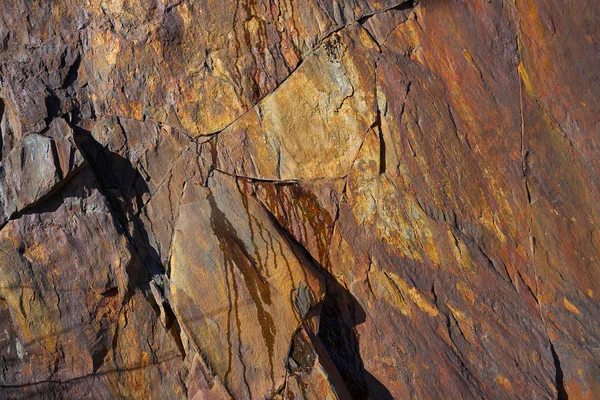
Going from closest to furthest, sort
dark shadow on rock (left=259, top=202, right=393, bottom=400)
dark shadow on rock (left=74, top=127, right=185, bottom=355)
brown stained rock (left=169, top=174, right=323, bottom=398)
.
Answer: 1. brown stained rock (left=169, top=174, right=323, bottom=398)
2. dark shadow on rock (left=74, top=127, right=185, bottom=355)
3. dark shadow on rock (left=259, top=202, right=393, bottom=400)

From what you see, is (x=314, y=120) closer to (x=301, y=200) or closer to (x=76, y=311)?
(x=301, y=200)

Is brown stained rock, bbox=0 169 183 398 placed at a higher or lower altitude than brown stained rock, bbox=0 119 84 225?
lower

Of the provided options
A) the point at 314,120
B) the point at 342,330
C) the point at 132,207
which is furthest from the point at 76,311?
the point at 314,120

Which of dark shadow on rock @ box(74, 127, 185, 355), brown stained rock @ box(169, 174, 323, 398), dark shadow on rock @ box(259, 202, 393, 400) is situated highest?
dark shadow on rock @ box(74, 127, 185, 355)

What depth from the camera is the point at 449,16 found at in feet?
11.4

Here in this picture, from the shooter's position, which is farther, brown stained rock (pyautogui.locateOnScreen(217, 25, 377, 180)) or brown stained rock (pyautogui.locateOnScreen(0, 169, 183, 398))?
brown stained rock (pyautogui.locateOnScreen(217, 25, 377, 180))

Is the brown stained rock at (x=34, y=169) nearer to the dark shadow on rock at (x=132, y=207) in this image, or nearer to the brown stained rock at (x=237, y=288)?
the dark shadow on rock at (x=132, y=207)

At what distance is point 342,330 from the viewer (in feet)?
11.7

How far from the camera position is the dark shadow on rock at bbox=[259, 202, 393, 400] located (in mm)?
3496

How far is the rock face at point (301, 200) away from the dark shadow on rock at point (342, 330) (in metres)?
0.01

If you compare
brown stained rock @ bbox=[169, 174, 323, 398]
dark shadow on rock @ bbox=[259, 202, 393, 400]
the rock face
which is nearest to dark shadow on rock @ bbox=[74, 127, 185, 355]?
the rock face

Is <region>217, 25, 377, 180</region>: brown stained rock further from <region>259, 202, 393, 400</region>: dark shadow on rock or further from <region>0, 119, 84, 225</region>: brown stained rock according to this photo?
<region>0, 119, 84, 225</region>: brown stained rock

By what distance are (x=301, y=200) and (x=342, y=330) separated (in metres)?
0.85

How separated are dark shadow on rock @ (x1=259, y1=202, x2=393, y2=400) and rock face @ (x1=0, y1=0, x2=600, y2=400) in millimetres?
12
